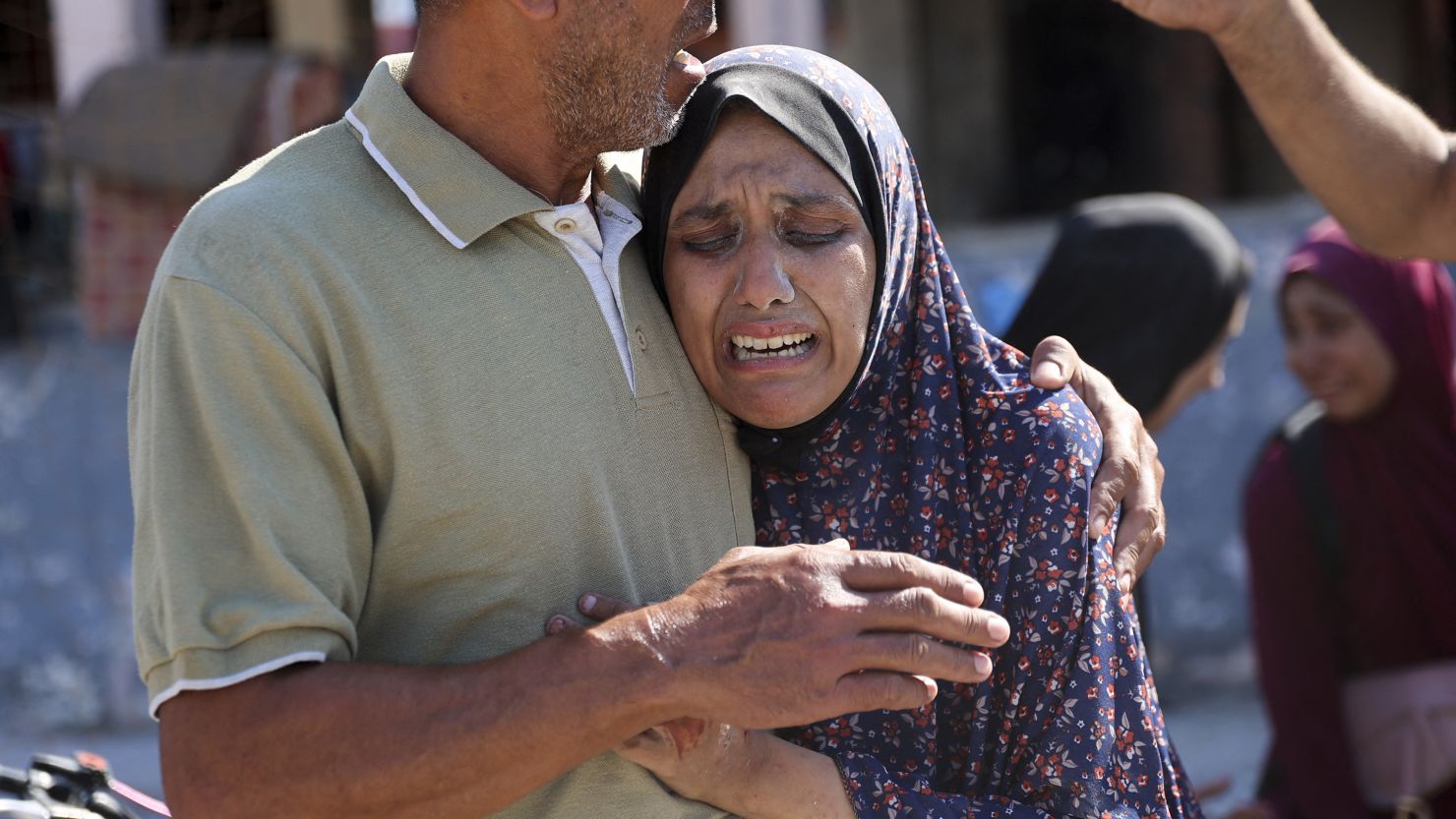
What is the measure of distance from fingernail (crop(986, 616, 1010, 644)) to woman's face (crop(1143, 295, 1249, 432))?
1539 mm

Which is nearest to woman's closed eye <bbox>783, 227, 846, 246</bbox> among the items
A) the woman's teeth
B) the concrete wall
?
the woman's teeth

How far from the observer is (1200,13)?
2.64 metres

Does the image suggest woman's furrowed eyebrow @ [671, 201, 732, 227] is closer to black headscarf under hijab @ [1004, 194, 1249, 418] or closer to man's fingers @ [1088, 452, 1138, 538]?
man's fingers @ [1088, 452, 1138, 538]

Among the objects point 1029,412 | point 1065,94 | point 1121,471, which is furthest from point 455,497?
point 1065,94

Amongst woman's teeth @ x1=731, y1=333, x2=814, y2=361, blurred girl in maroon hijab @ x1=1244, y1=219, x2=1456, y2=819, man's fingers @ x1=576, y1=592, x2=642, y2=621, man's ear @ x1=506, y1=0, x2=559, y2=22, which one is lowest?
blurred girl in maroon hijab @ x1=1244, y1=219, x2=1456, y2=819

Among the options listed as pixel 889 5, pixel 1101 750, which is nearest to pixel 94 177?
pixel 889 5

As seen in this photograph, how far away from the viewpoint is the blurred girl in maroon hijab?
389 centimetres

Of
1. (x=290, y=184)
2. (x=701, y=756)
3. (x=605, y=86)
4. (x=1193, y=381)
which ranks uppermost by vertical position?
(x=605, y=86)

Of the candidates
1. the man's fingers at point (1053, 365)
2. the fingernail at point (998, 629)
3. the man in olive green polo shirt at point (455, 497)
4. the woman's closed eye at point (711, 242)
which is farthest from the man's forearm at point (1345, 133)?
the fingernail at point (998, 629)

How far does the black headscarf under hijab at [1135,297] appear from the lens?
10.4ft

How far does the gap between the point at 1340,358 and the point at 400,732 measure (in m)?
3.10

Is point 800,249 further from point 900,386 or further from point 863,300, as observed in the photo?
point 900,386

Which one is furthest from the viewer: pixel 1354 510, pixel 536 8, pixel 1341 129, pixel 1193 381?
pixel 1354 510

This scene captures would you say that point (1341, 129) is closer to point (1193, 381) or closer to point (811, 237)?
point (1193, 381)
